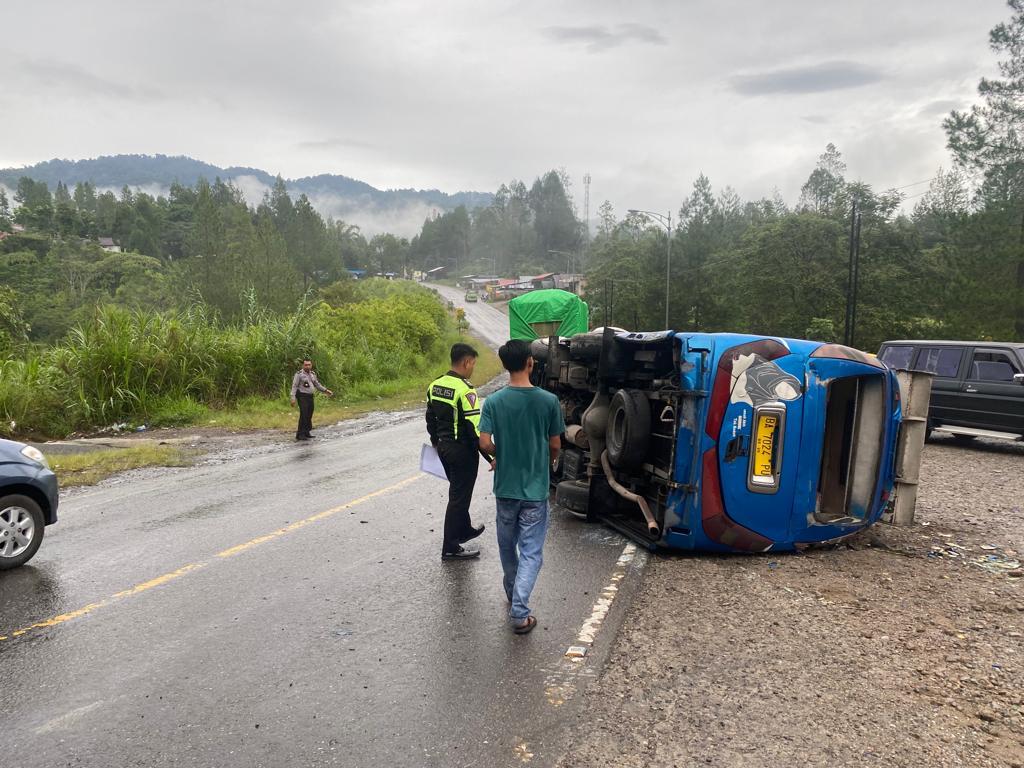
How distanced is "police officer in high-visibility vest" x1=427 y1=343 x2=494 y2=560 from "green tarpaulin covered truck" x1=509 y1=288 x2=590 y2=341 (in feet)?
27.4

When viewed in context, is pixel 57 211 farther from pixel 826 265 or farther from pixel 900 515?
pixel 900 515

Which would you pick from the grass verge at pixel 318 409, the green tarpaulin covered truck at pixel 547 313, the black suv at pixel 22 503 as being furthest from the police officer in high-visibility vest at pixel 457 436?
the grass verge at pixel 318 409

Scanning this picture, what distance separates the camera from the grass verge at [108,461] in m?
10.8

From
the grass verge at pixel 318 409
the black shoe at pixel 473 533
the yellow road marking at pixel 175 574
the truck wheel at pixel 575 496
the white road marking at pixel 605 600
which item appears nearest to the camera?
the white road marking at pixel 605 600

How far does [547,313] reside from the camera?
48.0ft

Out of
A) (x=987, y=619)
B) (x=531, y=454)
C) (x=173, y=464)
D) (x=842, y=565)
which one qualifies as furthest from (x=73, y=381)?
(x=987, y=619)

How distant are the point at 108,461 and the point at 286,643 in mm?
8928

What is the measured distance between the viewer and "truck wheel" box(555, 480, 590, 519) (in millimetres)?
7472

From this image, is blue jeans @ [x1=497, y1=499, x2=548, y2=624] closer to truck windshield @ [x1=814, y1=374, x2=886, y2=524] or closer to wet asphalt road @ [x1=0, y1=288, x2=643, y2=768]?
wet asphalt road @ [x1=0, y1=288, x2=643, y2=768]

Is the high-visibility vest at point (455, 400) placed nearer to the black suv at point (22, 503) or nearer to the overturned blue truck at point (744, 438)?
the overturned blue truck at point (744, 438)

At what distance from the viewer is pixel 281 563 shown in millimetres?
6301

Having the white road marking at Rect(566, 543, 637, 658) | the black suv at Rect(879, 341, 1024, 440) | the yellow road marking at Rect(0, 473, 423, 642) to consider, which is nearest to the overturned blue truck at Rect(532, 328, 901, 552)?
the white road marking at Rect(566, 543, 637, 658)

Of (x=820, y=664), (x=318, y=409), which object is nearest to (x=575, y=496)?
(x=820, y=664)

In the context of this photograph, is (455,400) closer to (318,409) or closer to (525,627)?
(525,627)
